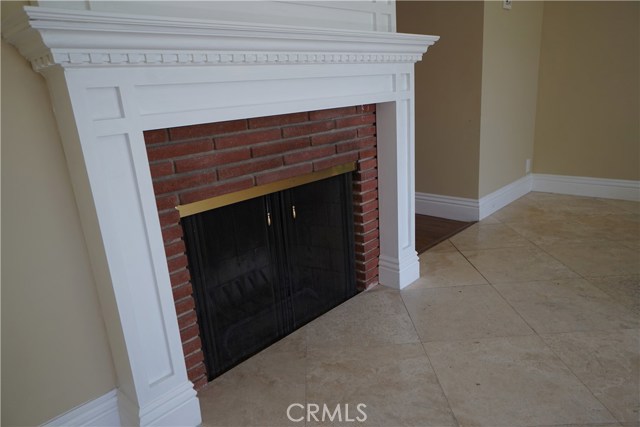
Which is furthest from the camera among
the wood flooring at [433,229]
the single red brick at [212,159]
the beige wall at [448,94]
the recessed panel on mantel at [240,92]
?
the beige wall at [448,94]

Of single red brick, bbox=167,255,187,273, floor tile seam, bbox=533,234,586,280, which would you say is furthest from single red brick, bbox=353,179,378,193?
floor tile seam, bbox=533,234,586,280

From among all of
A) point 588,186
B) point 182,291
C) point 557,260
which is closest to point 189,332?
point 182,291

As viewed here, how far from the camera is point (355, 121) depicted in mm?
2322

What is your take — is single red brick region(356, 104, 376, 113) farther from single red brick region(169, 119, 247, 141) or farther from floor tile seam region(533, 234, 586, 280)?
floor tile seam region(533, 234, 586, 280)

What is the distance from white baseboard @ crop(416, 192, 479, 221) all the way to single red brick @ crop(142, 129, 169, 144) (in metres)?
2.87

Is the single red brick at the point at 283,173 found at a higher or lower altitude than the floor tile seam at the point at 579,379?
higher

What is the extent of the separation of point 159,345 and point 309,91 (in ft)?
3.74

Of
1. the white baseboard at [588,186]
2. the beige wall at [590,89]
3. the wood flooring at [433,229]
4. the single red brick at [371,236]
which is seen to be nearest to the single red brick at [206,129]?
the single red brick at [371,236]

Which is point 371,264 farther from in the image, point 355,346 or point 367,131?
point 367,131

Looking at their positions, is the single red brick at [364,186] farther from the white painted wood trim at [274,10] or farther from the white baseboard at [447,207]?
the white baseboard at [447,207]

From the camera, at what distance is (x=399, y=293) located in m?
2.56

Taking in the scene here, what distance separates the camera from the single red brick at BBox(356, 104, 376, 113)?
2.32 metres

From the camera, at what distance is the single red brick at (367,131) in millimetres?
2367

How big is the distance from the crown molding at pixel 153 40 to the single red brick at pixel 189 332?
0.98 meters
